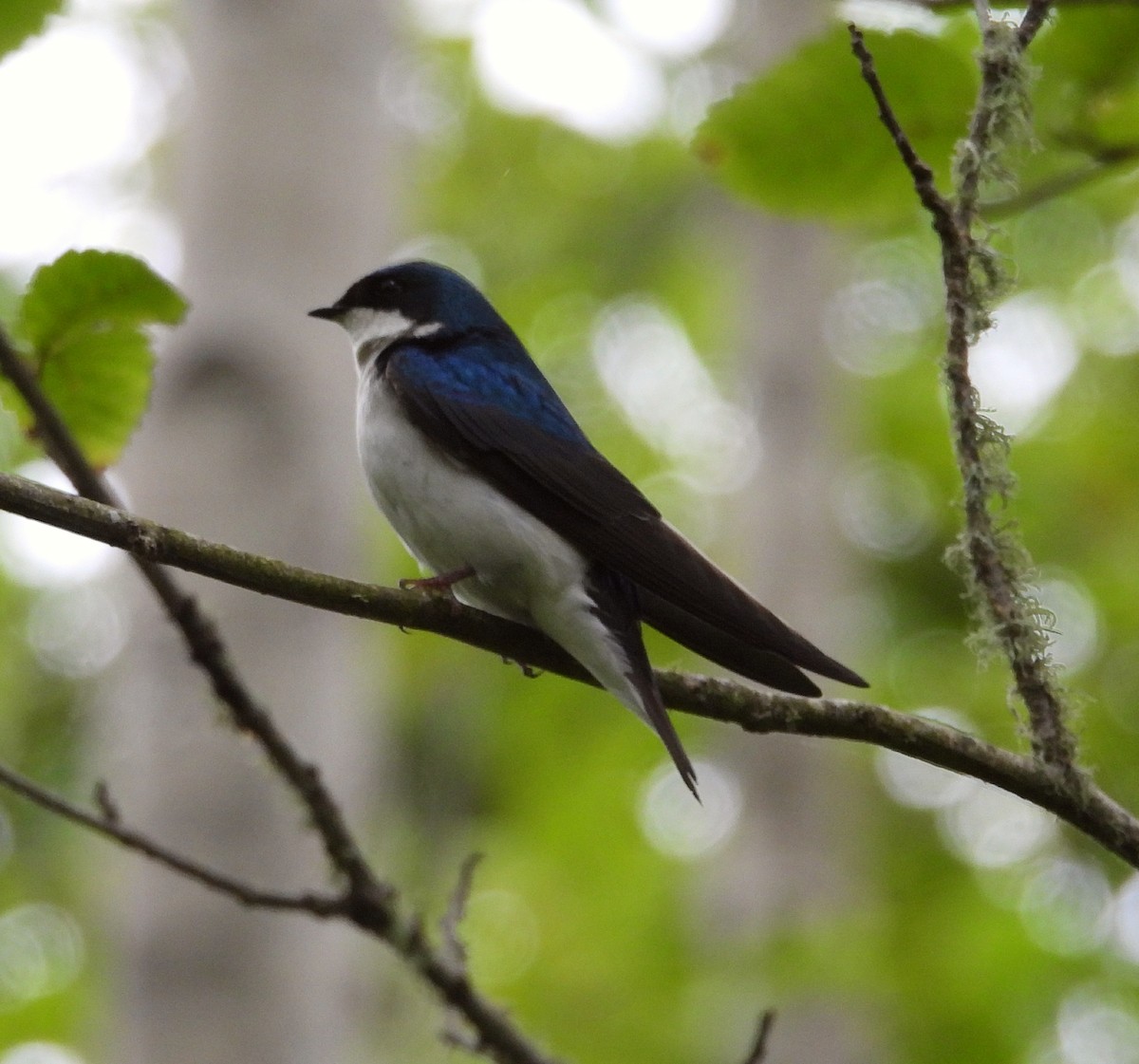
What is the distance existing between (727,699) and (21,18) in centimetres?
138

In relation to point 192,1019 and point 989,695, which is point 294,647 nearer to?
point 192,1019

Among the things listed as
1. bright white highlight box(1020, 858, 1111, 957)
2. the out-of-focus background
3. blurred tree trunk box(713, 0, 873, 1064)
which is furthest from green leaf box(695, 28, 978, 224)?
bright white highlight box(1020, 858, 1111, 957)

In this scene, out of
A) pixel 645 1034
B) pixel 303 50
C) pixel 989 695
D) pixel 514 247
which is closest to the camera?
pixel 303 50

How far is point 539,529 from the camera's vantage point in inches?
105

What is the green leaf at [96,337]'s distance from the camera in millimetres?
2117

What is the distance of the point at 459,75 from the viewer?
11.4m

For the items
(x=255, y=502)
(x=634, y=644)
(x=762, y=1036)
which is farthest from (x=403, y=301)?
(x=762, y=1036)

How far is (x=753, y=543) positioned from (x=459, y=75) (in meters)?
5.77

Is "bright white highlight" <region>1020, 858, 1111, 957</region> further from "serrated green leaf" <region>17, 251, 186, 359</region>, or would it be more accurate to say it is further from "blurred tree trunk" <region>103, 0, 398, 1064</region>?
"serrated green leaf" <region>17, 251, 186, 359</region>

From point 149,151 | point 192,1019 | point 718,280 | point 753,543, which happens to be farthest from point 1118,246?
point 192,1019

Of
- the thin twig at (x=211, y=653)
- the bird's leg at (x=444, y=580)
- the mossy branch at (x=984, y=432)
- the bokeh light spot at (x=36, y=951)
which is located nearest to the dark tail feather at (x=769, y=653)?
the mossy branch at (x=984, y=432)

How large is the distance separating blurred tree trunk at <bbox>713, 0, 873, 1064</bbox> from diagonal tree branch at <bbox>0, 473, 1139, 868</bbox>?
11.7ft

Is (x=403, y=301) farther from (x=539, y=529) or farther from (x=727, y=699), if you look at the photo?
(x=727, y=699)

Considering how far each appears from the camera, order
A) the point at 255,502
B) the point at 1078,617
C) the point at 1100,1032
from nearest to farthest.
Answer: the point at 255,502 → the point at 1100,1032 → the point at 1078,617
